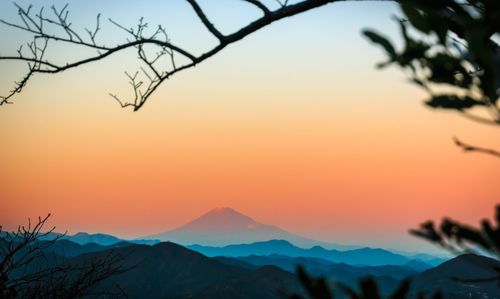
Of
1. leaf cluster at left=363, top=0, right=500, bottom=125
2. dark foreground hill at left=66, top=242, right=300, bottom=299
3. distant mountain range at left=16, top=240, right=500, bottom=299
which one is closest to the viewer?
leaf cluster at left=363, top=0, right=500, bottom=125

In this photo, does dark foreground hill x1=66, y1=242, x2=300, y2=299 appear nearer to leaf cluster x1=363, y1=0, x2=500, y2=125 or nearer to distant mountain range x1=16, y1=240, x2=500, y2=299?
distant mountain range x1=16, y1=240, x2=500, y2=299

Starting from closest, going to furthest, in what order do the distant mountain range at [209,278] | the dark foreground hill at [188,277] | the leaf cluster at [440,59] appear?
the leaf cluster at [440,59] < the dark foreground hill at [188,277] < the distant mountain range at [209,278]

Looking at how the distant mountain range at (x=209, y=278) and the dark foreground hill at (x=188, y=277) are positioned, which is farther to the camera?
the distant mountain range at (x=209, y=278)

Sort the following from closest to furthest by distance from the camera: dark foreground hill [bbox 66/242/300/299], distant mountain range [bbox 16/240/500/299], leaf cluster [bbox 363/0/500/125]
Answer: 1. leaf cluster [bbox 363/0/500/125]
2. dark foreground hill [bbox 66/242/300/299]
3. distant mountain range [bbox 16/240/500/299]

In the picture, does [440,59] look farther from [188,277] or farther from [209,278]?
[188,277]

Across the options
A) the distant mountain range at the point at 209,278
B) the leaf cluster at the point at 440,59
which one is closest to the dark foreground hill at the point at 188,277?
the distant mountain range at the point at 209,278

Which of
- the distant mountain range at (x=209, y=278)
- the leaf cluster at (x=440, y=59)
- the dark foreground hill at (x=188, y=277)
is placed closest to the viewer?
the leaf cluster at (x=440, y=59)

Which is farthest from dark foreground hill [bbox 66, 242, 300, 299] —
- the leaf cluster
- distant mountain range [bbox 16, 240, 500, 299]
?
the leaf cluster

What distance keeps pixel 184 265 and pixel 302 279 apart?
11961cm

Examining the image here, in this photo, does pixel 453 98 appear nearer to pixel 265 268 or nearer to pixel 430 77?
pixel 430 77

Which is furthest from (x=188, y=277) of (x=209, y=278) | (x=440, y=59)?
(x=440, y=59)

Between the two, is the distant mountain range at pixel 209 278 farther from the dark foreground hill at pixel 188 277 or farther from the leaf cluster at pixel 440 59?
the leaf cluster at pixel 440 59

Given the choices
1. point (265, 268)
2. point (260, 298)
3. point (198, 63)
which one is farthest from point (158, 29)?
point (265, 268)

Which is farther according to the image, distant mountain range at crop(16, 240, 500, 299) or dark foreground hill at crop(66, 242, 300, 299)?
distant mountain range at crop(16, 240, 500, 299)
